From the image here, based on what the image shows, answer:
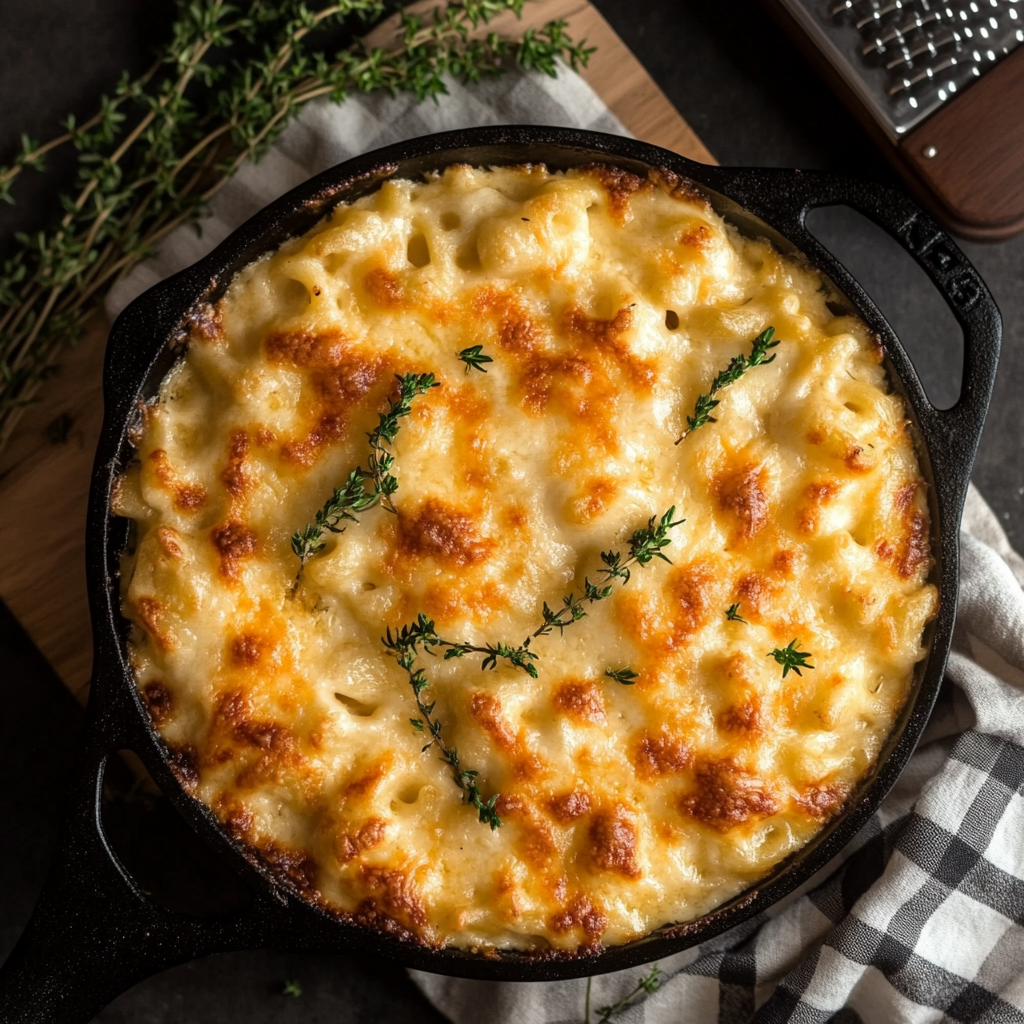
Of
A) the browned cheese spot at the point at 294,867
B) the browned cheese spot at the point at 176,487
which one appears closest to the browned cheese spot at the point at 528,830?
the browned cheese spot at the point at 294,867

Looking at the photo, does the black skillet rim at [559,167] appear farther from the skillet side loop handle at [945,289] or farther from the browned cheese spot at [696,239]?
the browned cheese spot at [696,239]

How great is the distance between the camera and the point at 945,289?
8.52 ft

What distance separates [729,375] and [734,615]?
→ 1.79 ft

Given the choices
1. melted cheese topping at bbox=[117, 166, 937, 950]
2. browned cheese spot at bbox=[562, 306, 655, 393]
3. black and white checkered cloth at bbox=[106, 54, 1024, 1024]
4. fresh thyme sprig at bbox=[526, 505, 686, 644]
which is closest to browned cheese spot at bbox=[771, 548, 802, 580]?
melted cheese topping at bbox=[117, 166, 937, 950]

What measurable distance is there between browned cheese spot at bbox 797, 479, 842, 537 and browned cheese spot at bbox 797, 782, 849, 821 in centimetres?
60

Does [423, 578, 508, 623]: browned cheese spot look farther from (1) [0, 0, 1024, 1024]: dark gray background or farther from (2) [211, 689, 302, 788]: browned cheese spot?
(1) [0, 0, 1024, 1024]: dark gray background

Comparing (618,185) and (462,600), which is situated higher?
(618,185)

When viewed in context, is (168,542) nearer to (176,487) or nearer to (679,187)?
(176,487)

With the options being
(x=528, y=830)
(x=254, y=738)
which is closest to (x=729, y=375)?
(x=528, y=830)

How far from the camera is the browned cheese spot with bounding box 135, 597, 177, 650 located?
237cm

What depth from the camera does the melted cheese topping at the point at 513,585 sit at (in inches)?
93.4

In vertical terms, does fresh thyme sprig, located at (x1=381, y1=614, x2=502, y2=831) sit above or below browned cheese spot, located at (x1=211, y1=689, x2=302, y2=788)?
below

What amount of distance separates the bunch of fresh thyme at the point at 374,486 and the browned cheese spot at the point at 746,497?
72 centimetres

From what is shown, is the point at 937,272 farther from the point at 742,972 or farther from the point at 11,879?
the point at 11,879
